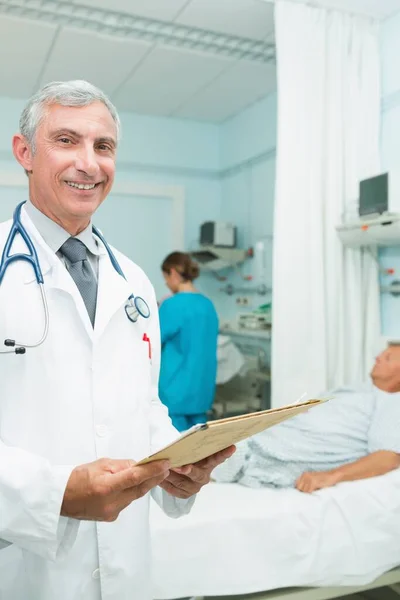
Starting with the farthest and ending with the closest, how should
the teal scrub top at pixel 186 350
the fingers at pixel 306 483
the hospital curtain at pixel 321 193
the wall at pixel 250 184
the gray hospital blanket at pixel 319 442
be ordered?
the wall at pixel 250 184 < the teal scrub top at pixel 186 350 < the hospital curtain at pixel 321 193 < the gray hospital blanket at pixel 319 442 < the fingers at pixel 306 483

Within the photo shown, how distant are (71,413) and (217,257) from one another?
3.55 metres

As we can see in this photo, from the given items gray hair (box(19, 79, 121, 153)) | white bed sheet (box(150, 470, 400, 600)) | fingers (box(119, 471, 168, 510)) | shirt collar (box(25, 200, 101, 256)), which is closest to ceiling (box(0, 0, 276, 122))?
gray hair (box(19, 79, 121, 153))

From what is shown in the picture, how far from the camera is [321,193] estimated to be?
281 centimetres

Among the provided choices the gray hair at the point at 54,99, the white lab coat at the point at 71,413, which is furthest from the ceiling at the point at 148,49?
the white lab coat at the point at 71,413

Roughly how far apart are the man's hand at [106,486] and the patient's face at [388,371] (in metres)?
1.72

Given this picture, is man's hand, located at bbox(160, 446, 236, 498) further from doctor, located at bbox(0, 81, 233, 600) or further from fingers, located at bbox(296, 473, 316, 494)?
fingers, located at bbox(296, 473, 316, 494)

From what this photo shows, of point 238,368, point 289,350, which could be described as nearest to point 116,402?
point 289,350

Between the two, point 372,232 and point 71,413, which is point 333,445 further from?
point 71,413

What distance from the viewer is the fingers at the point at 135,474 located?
35.2 inches

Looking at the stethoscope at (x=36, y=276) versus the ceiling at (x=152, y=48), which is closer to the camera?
the stethoscope at (x=36, y=276)

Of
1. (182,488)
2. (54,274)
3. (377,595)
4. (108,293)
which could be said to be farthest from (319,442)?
(54,274)

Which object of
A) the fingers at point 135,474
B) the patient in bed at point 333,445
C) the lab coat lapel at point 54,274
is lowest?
the patient in bed at point 333,445

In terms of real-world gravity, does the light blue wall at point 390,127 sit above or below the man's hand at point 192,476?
above

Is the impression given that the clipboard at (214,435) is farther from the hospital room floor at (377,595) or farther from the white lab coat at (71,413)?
the hospital room floor at (377,595)
